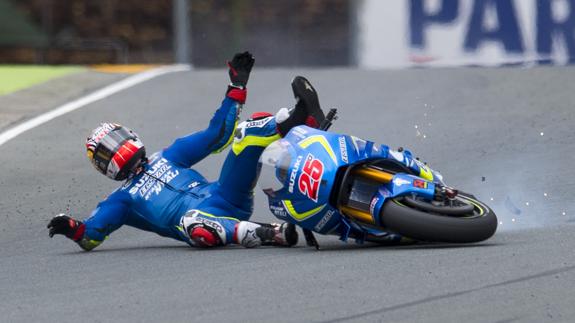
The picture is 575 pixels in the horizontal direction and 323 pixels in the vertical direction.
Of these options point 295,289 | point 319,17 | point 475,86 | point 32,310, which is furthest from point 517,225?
point 319,17

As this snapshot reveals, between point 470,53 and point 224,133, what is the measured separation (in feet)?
29.7

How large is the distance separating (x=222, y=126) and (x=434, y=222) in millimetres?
1976

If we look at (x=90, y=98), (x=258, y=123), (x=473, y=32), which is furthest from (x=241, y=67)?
(x=473, y=32)

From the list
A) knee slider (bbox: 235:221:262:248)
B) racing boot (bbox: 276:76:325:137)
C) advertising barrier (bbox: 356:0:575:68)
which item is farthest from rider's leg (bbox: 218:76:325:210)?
advertising barrier (bbox: 356:0:575:68)

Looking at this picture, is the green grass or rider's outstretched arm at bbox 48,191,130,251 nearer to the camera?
rider's outstretched arm at bbox 48,191,130,251

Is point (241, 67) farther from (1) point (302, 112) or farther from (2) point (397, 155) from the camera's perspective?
(2) point (397, 155)

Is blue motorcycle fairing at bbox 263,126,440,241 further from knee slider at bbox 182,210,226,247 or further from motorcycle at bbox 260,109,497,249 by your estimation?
knee slider at bbox 182,210,226,247

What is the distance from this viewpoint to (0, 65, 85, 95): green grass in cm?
1670

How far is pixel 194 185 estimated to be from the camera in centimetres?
880

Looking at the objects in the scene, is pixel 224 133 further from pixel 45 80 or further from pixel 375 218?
A: pixel 45 80

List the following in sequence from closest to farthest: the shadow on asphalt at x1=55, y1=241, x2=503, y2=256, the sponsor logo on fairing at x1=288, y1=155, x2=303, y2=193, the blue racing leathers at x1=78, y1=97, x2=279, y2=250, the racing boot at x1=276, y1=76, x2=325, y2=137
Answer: the shadow on asphalt at x1=55, y1=241, x2=503, y2=256 < the sponsor logo on fairing at x1=288, y1=155, x2=303, y2=193 < the racing boot at x1=276, y1=76, x2=325, y2=137 < the blue racing leathers at x1=78, y1=97, x2=279, y2=250

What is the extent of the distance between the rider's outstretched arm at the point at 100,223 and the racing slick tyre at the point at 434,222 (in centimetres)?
199

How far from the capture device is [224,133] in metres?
8.81

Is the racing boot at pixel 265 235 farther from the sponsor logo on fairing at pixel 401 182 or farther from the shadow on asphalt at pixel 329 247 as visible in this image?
the sponsor logo on fairing at pixel 401 182
